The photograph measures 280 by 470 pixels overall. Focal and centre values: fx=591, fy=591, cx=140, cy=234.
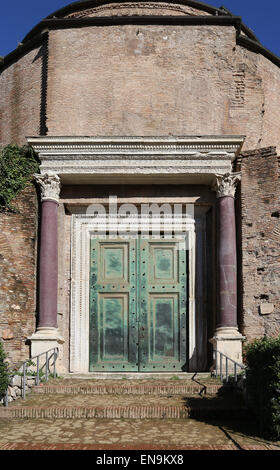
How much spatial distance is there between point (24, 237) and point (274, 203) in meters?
4.94

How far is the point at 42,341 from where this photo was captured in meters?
11.1

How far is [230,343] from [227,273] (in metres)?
1.33

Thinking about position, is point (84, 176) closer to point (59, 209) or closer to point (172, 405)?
point (59, 209)

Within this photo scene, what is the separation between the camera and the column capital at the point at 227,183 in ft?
38.4

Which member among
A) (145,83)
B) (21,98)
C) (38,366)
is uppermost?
(21,98)

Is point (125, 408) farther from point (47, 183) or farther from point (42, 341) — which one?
point (47, 183)

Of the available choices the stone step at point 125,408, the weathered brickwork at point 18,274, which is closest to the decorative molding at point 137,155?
the weathered brickwork at point 18,274

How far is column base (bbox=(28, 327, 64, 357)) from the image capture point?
436 inches

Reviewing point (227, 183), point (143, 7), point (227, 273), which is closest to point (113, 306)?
point (227, 273)

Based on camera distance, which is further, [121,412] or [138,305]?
[138,305]

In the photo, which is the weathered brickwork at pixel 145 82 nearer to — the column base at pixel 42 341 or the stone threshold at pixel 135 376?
the column base at pixel 42 341

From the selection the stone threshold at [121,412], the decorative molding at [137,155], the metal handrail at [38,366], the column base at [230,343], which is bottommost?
the stone threshold at [121,412]

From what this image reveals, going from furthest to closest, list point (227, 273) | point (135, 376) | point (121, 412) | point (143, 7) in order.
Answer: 1. point (143, 7)
2. point (227, 273)
3. point (135, 376)
4. point (121, 412)

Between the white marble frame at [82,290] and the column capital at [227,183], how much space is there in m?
1.08
